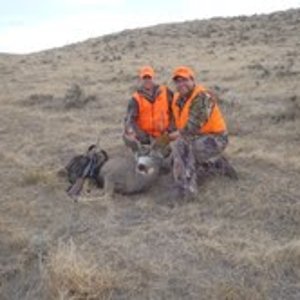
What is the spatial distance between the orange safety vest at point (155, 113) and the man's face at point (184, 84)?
1.83ft

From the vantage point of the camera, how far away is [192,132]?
26.9ft

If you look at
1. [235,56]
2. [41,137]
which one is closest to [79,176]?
[41,137]

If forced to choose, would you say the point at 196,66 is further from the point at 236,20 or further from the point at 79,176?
the point at 236,20

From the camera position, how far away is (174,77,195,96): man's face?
26.7 ft

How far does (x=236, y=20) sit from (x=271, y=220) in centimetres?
3649

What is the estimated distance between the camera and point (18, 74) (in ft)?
81.3

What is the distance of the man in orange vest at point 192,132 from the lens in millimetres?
7992

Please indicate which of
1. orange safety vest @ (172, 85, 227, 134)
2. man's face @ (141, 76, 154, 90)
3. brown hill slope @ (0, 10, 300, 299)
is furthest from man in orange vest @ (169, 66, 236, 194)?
man's face @ (141, 76, 154, 90)

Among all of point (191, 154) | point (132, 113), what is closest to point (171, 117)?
point (132, 113)

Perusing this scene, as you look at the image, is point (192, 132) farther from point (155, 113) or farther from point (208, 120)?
point (155, 113)

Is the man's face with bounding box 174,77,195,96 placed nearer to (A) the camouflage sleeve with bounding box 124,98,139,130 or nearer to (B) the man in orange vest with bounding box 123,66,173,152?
(B) the man in orange vest with bounding box 123,66,173,152

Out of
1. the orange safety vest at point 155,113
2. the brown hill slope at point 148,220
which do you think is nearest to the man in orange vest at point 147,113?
the orange safety vest at point 155,113

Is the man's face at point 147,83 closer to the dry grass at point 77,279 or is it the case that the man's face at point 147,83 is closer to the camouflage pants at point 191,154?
the camouflage pants at point 191,154

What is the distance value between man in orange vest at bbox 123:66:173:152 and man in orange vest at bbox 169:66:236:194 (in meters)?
0.38
